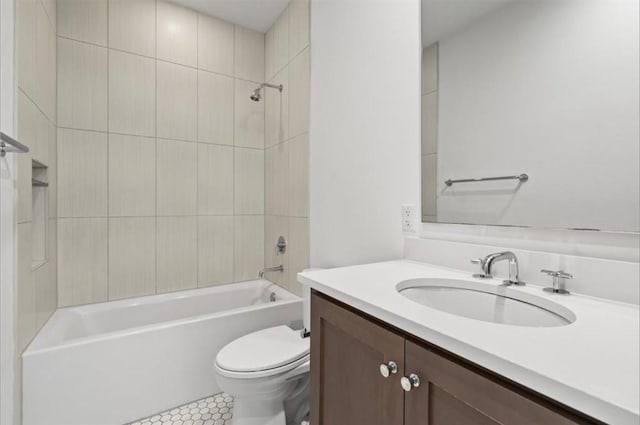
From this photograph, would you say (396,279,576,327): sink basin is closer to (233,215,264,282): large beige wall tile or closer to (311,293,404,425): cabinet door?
(311,293,404,425): cabinet door

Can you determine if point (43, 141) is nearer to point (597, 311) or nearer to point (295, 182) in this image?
point (295, 182)

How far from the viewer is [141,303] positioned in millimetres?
2061

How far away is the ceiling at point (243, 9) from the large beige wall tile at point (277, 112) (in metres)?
0.44

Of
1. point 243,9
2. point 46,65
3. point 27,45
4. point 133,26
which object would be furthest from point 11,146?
point 243,9

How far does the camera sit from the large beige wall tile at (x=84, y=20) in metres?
1.87

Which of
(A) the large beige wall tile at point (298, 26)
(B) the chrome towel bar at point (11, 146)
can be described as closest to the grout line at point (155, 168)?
(A) the large beige wall tile at point (298, 26)

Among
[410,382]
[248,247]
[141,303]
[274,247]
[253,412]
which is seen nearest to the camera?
[410,382]

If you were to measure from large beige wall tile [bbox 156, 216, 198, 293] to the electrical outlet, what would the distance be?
5.44 feet

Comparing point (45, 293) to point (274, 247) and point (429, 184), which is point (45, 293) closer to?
point (274, 247)

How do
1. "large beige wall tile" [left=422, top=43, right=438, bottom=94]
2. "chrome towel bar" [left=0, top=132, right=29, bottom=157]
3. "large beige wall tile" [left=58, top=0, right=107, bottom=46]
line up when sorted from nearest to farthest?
"chrome towel bar" [left=0, top=132, right=29, bottom=157], "large beige wall tile" [left=422, top=43, right=438, bottom=94], "large beige wall tile" [left=58, top=0, right=107, bottom=46]

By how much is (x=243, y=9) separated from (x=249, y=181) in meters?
1.28

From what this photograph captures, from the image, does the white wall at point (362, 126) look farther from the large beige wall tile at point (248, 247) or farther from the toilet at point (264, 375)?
the large beige wall tile at point (248, 247)

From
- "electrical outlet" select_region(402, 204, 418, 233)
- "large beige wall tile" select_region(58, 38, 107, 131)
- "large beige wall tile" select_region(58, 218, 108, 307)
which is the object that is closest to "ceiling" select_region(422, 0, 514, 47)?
"electrical outlet" select_region(402, 204, 418, 233)

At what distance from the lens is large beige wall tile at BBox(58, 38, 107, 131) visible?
188cm
